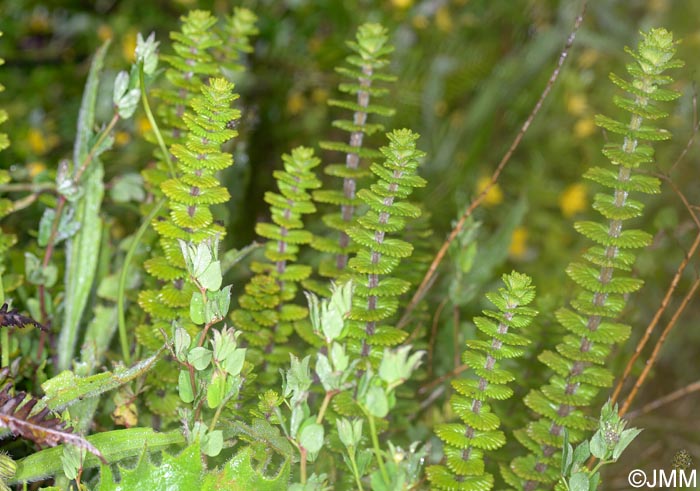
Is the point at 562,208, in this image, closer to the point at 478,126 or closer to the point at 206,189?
the point at 478,126

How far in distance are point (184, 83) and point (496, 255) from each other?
645 millimetres

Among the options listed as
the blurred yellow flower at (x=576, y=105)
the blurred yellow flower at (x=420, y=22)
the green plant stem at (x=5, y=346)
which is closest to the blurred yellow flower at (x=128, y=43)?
the blurred yellow flower at (x=420, y=22)

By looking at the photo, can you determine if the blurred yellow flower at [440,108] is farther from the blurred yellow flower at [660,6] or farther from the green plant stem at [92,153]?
the green plant stem at [92,153]

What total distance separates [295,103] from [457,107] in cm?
46

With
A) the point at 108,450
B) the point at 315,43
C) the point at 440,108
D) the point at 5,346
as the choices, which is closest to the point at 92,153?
the point at 5,346

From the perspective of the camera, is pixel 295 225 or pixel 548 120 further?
pixel 548 120

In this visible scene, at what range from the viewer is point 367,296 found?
772 millimetres

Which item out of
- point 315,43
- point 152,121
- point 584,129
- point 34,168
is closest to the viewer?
point 152,121

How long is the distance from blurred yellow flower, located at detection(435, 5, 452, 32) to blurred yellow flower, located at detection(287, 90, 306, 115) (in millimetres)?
388

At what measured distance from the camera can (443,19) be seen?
2031mm

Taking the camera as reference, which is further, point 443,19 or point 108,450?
point 443,19

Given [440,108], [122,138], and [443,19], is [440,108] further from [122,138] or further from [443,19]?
[122,138]

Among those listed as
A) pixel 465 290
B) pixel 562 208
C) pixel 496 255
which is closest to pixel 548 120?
pixel 562 208

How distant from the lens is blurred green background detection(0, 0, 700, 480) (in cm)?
147
